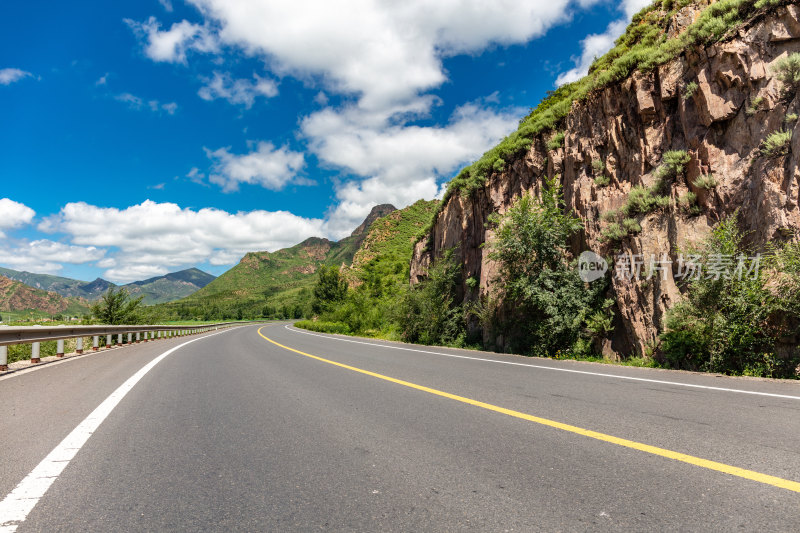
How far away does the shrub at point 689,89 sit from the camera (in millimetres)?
12394

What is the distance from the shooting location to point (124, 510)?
2.82m

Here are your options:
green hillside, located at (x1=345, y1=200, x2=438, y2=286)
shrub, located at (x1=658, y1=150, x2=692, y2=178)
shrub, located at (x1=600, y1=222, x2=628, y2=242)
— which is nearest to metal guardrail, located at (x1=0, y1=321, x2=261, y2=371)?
shrub, located at (x1=600, y1=222, x2=628, y2=242)

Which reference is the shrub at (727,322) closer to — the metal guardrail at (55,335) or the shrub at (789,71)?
the shrub at (789,71)

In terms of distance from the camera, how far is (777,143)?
998cm

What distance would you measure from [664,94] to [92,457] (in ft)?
53.1

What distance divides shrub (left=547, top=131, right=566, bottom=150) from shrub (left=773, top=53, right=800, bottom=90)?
781 cm

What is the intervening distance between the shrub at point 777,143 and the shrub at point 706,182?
119 cm

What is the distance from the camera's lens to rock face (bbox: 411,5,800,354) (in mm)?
10289

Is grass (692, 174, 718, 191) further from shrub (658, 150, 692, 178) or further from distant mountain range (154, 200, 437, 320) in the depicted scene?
distant mountain range (154, 200, 437, 320)

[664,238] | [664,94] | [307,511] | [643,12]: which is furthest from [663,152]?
[307,511]

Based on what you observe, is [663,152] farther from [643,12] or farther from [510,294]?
[643,12]

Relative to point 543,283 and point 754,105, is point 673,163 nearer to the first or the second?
point 754,105

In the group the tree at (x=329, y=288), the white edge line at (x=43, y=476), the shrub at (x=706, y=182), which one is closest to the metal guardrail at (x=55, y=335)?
the white edge line at (x=43, y=476)

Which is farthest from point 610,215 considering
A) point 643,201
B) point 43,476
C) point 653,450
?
point 43,476
